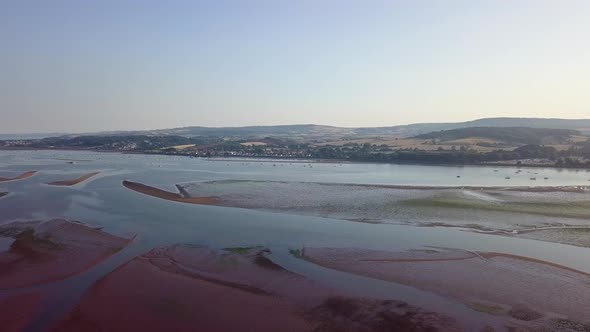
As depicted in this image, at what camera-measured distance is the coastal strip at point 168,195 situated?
90.4 ft

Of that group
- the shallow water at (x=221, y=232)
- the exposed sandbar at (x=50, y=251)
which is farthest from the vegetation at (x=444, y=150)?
the exposed sandbar at (x=50, y=251)

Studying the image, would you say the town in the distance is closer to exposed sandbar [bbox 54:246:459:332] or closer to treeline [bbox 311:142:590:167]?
treeline [bbox 311:142:590:167]

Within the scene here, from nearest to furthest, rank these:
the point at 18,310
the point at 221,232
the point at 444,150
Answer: the point at 18,310 → the point at 221,232 → the point at 444,150

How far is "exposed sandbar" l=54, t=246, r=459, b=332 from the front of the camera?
10148 mm

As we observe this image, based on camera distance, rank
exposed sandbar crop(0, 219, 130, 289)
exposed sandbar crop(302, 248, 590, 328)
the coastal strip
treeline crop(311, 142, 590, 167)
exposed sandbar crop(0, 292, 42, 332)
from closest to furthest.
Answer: exposed sandbar crop(0, 292, 42, 332) → exposed sandbar crop(302, 248, 590, 328) → exposed sandbar crop(0, 219, 130, 289) → the coastal strip → treeline crop(311, 142, 590, 167)

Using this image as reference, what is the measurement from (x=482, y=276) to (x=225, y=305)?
27.7 ft

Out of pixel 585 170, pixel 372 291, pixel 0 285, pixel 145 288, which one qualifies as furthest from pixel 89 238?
pixel 585 170

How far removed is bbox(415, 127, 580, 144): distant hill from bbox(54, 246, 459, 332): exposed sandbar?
86.7 m

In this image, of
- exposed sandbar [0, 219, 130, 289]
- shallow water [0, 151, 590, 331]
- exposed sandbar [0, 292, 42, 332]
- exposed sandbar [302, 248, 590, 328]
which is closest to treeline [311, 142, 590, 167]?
shallow water [0, 151, 590, 331]

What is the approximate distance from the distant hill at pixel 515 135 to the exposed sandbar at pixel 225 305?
3414 inches

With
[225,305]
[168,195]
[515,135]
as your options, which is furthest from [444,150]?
[225,305]

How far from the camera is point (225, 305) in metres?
11.3

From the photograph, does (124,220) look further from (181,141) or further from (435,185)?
(181,141)

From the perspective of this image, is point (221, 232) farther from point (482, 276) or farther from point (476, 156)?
point (476, 156)
